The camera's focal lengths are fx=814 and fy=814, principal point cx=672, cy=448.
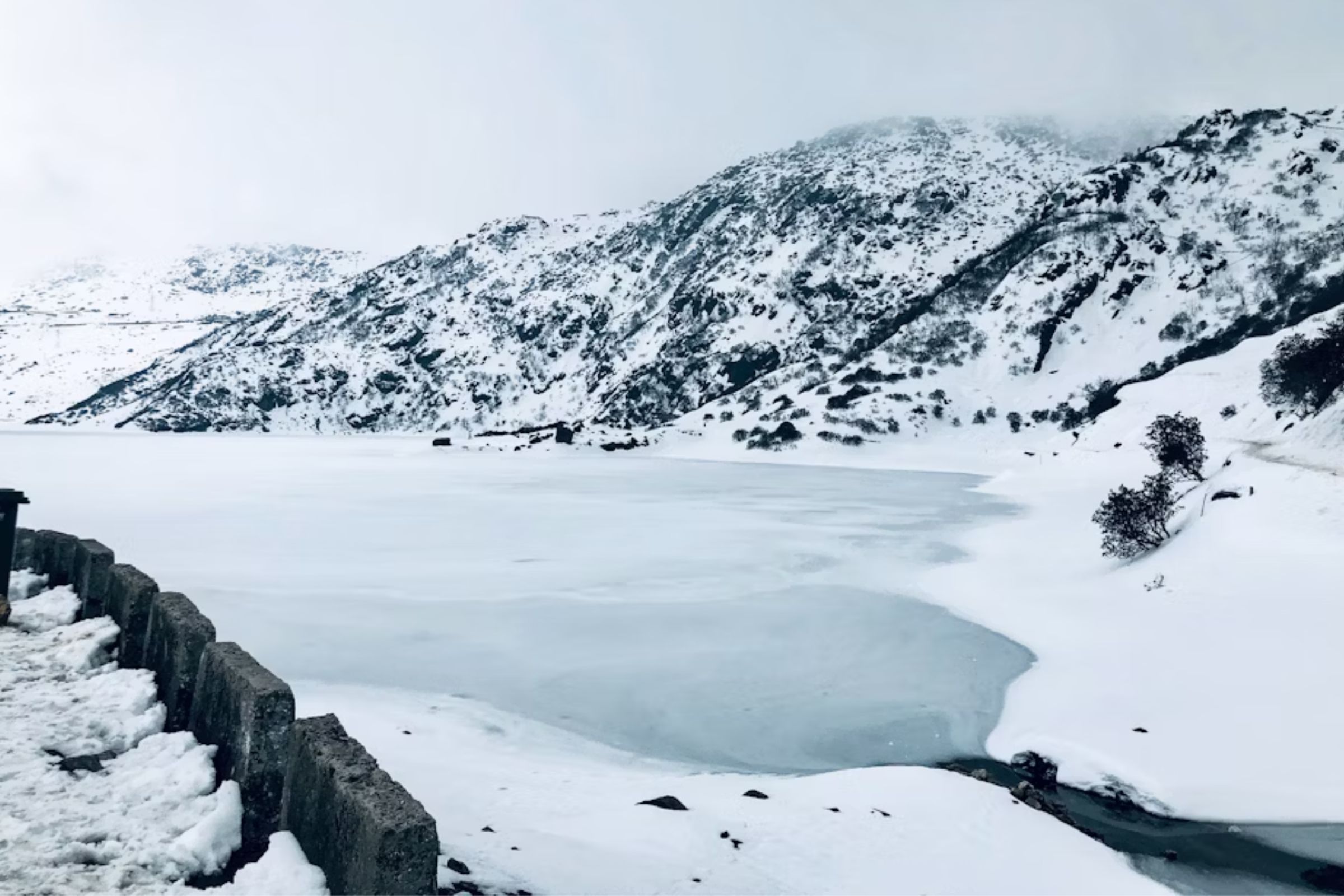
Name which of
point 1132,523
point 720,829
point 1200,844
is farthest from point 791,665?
point 1132,523

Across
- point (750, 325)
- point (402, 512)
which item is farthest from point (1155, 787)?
point (750, 325)

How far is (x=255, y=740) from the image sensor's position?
5.44 m

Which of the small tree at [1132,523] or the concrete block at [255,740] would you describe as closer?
the concrete block at [255,740]

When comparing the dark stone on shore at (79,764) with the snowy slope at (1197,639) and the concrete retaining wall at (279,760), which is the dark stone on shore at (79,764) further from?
the snowy slope at (1197,639)

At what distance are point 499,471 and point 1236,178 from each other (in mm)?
109078

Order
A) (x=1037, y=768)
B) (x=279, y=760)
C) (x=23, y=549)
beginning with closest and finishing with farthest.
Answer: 1. (x=279, y=760)
2. (x=1037, y=768)
3. (x=23, y=549)

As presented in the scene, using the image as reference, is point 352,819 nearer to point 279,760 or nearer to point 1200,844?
point 279,760

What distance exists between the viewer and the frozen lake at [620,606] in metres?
12.1

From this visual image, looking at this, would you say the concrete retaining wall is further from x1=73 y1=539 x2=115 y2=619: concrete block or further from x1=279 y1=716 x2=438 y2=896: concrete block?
x1=73 y1=539 x2=115 y2=619: concrete block

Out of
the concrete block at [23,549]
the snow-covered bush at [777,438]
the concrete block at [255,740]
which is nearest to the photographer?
the concrete block at [255,740]

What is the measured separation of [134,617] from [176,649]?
157 cm

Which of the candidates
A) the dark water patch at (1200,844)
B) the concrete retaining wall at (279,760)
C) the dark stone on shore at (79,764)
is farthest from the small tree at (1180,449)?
the dark stone on shore at (79,764)

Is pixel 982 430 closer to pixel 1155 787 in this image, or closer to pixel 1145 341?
pixel 1145 341

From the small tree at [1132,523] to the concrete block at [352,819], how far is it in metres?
21.4
